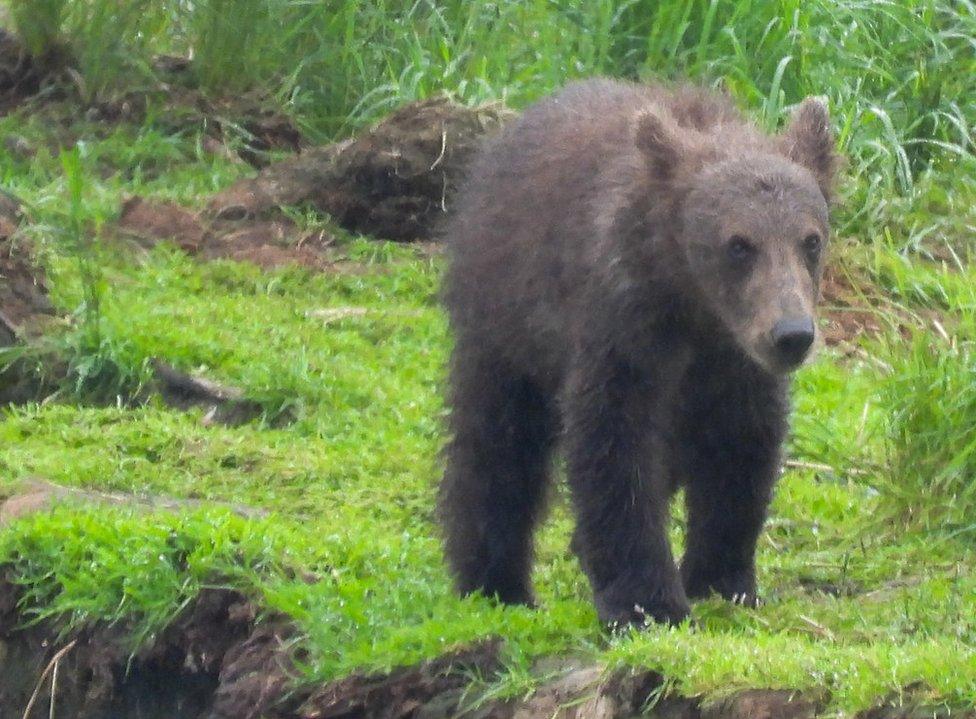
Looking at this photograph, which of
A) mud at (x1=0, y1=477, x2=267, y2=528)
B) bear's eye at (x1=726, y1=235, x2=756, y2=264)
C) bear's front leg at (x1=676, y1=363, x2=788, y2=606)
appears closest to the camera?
bear's eye at (x1=726, y1=235, x2=756, y2=264)

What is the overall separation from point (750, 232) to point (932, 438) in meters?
2.04

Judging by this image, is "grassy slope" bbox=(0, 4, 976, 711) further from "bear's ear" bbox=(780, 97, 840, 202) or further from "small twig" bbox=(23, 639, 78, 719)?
"bear's ear" bbox=(780, 97, 840, 202)

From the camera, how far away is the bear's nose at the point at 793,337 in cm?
505

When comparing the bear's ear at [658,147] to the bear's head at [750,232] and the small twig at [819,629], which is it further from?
the small twig at [819,629]

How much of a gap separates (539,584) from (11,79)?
22.6 feet

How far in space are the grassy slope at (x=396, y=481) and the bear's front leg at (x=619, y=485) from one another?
203 mm

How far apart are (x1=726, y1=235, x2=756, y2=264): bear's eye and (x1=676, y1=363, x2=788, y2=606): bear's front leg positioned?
43 cm

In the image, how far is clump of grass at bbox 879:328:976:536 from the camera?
6.83 metres

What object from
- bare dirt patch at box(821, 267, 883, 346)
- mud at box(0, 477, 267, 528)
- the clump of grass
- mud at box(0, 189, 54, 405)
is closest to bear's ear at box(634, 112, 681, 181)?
the clump of grass

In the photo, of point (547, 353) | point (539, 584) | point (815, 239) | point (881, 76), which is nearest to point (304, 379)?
point (539, 584)

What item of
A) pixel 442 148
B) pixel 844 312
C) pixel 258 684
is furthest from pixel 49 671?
pixel 844 312

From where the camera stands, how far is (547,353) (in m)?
5.77

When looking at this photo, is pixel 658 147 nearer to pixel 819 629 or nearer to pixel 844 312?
pixel 819 629

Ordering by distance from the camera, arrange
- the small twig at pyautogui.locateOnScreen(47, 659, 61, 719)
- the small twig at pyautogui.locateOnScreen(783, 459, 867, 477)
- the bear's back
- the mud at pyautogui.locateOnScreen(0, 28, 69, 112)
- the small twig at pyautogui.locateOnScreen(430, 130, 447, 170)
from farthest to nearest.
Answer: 1. the mud at pyautogui.locateOnScreen(0, 28, 69, 112)
2. the small twig at pyautogui.locateOnScreen(430, 130, 447, 170)
3. the small twig at pyautogui.locateOnScreen(783, 459, 867, 477)
4. the small twig at pyautogui.locateOnScreen(47, 659, 61, 719)
5. the bear's back
